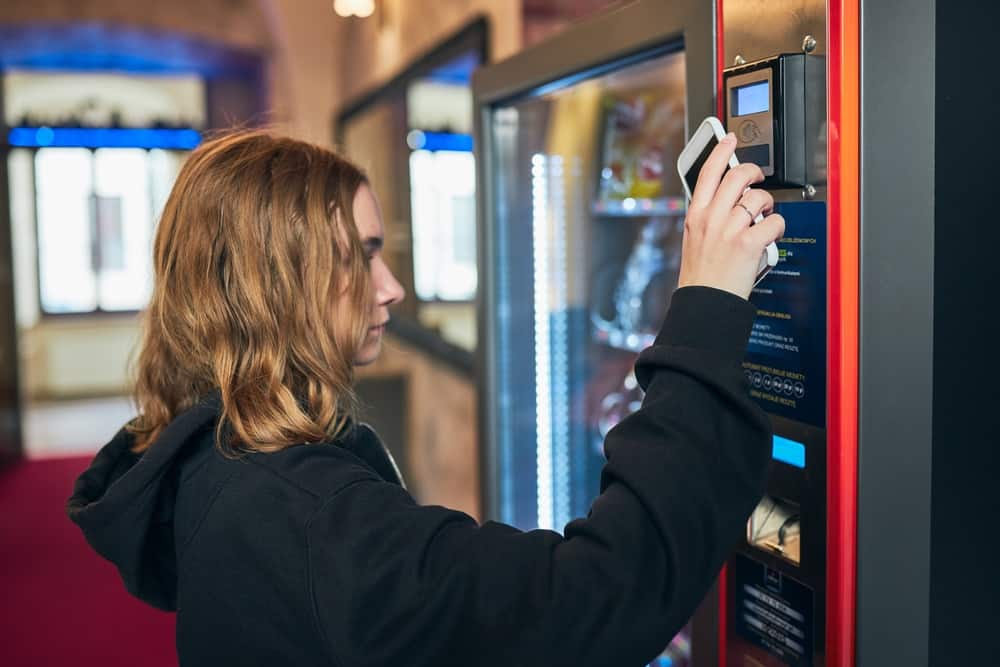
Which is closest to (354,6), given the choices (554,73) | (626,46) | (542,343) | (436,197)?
(436,197)

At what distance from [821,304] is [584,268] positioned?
1119mm

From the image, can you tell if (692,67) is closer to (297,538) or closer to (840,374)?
(840,374)

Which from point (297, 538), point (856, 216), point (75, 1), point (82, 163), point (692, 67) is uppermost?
point (75, 1)

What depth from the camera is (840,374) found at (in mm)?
949

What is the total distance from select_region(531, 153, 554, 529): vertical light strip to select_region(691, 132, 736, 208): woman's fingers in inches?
39.7

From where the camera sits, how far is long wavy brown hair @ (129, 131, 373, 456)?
3.62 feet

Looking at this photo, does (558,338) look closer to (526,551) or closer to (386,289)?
(386,289)

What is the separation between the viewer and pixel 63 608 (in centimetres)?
360

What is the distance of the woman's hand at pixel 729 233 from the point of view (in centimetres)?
90

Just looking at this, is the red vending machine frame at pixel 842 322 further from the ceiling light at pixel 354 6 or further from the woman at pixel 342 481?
the ceiling light at pixel 354 6

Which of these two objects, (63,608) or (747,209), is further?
(63,608)

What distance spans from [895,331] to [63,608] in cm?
349

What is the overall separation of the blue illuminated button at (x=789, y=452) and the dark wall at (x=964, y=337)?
13 centimetres

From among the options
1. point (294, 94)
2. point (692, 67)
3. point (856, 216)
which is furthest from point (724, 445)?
point (294, 94)
